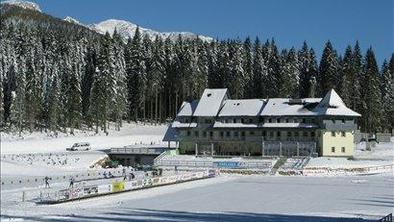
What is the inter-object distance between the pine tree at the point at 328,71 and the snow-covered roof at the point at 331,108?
23.8 metres

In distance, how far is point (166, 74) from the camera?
108m

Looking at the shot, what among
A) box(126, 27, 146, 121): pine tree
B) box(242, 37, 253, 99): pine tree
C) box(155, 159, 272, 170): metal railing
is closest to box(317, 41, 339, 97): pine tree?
box(242, 37, 253, 99): pine tree

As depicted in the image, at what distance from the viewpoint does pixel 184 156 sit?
77875mm

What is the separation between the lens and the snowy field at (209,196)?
35.5 m

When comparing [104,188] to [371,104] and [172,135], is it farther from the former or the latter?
[371,104]

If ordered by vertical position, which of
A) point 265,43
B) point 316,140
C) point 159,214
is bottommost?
point 159,214

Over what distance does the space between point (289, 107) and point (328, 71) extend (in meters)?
26.5

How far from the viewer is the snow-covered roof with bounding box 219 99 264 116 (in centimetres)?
8206

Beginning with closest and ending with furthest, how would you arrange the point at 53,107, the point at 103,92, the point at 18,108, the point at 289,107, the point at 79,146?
the point at 18,108 → the point at 53,107 → the point at 79,146 → the point at 289,107 → the point at 103,92

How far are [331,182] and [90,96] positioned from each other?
153 ft

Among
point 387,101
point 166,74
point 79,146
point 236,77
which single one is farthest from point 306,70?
point 79,146

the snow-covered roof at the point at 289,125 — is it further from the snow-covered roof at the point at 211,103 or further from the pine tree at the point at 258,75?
the pine tree at the point at 258,75

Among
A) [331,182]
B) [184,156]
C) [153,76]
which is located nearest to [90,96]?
[153,76]

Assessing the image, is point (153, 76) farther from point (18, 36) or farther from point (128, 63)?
point (18, 36)
